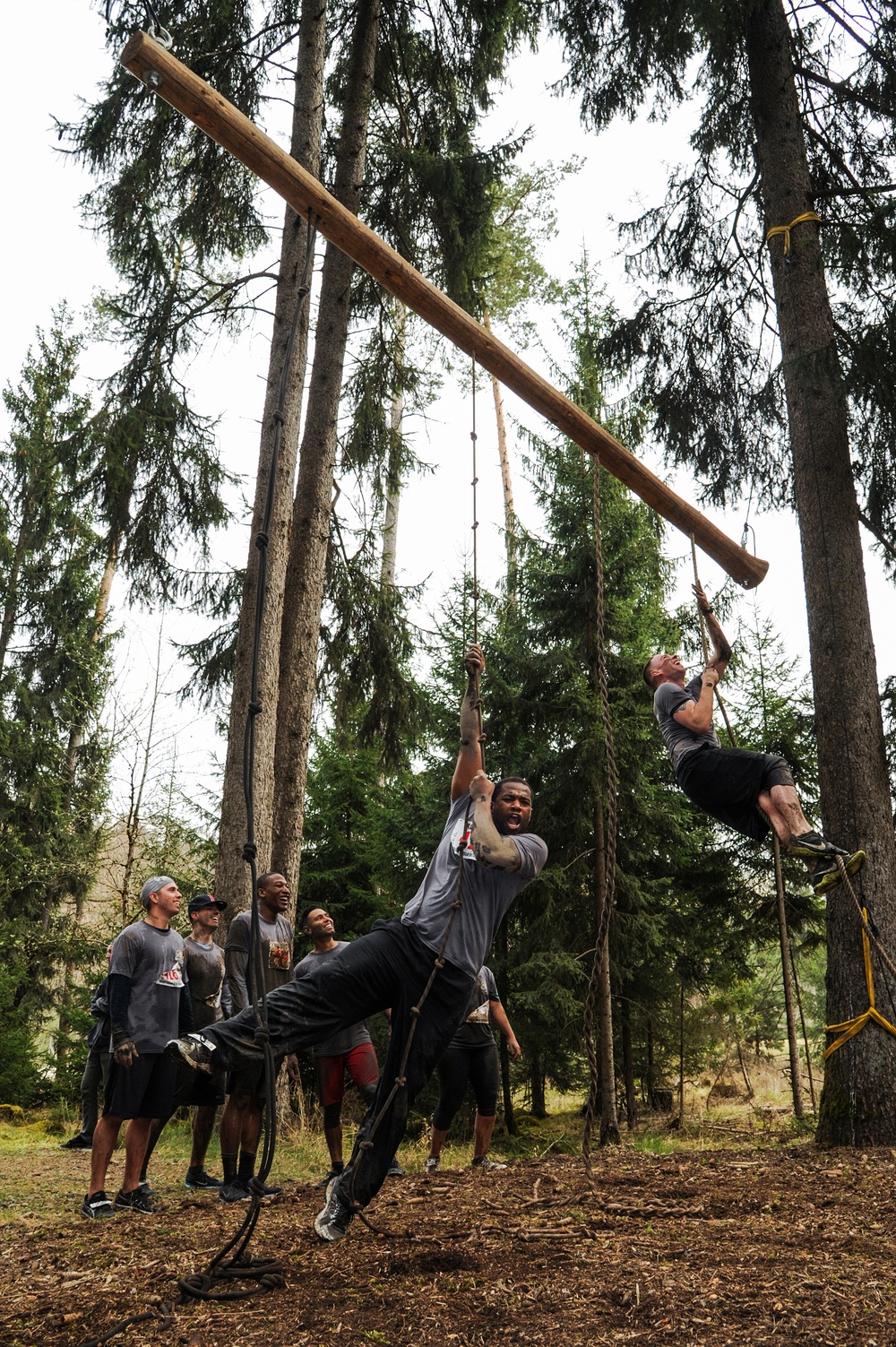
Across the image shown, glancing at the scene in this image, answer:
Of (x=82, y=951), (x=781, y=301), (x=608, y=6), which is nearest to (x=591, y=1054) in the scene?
(x=781, y=301)

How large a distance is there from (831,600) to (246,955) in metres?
4.79

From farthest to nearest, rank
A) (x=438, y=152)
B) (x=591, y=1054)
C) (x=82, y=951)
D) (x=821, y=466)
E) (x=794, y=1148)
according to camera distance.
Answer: (x=82, y=951) → (x=438, y=152) → (x=821, y=466) → (x=794, y=1148) → (x=591, y=1054)

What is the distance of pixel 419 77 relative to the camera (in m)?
12.7

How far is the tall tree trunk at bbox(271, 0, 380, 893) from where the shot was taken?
413 inches

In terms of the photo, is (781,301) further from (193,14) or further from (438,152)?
(193,14)

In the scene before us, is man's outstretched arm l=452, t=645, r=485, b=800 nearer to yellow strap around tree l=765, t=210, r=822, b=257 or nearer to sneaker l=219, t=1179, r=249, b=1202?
sneaker l=219, t=1179, r=249, b=1202

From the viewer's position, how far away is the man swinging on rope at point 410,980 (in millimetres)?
4242

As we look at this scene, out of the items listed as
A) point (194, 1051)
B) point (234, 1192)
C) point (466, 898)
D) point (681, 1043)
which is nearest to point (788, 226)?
point (466, 898)

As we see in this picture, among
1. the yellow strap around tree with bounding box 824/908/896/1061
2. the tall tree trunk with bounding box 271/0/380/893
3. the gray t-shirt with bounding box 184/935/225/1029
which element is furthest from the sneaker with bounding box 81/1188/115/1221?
the tall tree trunk with bounding box 271/0/380/893

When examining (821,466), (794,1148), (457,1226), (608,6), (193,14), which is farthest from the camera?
(193,14)

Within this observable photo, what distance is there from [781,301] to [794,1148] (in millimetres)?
6278

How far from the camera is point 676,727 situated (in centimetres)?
579

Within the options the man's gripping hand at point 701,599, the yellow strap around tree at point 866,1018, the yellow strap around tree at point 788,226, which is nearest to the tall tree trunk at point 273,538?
the yellow strap around tree at point 788,226

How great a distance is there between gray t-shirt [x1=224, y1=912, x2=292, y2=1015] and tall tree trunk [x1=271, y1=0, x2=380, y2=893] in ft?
11.1
